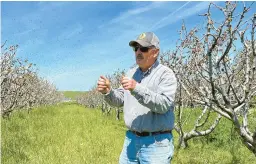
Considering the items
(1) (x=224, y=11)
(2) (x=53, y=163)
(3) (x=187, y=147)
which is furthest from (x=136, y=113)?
(3) (x=187, y=147)

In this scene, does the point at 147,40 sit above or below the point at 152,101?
above

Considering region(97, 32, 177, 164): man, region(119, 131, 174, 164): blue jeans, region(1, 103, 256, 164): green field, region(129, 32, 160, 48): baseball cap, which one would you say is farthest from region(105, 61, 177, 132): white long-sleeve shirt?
region(1, 103, 256, 164): green field

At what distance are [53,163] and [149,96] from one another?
16.4 ft

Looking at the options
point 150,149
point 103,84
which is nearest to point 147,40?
point 103,84

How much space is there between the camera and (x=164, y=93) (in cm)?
339

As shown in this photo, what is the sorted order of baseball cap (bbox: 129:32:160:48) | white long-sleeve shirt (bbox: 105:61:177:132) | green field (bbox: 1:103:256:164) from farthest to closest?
green field (bbox: 1:103:256:164), baseball cap (bbox: 129:32:160:48), white long-sleeve shirt (bbox: 105:61:177:132)

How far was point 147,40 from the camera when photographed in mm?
3615

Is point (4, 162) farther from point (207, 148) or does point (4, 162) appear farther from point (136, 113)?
point (207, 148)

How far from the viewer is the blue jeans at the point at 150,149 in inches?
138

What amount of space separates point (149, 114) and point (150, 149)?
0.37 metres

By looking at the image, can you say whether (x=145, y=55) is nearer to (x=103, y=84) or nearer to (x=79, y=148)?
(x=103, y=84)

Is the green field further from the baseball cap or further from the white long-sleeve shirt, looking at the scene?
the baseball cap

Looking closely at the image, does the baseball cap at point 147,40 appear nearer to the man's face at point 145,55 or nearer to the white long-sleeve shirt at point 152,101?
the man's face at point 145,55

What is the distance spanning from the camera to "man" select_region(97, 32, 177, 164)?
349 cm
